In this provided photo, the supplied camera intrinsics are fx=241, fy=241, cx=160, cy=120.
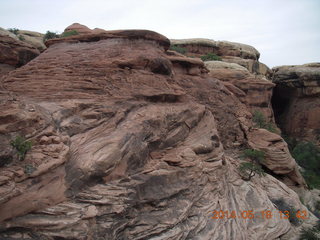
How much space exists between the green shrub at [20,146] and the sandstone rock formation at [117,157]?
112mm

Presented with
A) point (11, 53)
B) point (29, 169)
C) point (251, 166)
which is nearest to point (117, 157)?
point (29, 169)

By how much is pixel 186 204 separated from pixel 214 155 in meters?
3.12

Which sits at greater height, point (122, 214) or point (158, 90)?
point (158, 90)

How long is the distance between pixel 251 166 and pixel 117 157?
25.5ft

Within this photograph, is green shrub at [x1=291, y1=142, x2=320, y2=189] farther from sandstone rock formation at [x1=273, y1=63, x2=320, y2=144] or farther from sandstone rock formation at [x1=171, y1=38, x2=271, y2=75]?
sandstone rock formation at [x1=171, y1=38, x2=271, y2=75]

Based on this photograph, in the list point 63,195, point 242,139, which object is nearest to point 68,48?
point 63,195

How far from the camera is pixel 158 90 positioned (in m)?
9.76

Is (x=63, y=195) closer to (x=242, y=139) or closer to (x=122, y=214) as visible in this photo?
(x=122, y=214)

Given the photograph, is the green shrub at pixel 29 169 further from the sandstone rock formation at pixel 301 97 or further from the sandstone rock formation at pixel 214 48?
the sandstone rock formation at pixel 301 97

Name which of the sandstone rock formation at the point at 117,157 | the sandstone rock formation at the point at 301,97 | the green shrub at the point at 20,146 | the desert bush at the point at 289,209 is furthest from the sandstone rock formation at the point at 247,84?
the green shrub at the point at 20,146

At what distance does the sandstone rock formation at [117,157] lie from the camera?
5191 millimetres

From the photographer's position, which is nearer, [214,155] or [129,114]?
[129,114]

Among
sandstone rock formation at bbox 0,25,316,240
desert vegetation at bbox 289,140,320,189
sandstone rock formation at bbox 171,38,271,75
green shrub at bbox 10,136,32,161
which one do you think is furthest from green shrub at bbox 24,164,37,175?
sandstone rock formation at bbox 171,38,271,75

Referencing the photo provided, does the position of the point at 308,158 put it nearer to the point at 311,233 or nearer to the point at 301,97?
the point at 301,97
